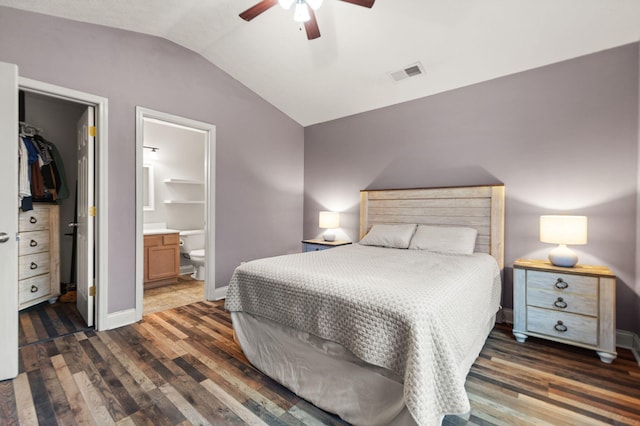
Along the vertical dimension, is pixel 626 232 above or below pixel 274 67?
below

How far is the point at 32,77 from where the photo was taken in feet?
7.59

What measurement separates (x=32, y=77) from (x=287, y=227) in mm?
3112

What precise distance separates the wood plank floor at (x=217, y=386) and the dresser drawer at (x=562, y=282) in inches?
20.0

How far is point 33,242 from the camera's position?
10.7 feet

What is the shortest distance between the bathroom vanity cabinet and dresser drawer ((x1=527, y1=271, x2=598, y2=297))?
4285mm

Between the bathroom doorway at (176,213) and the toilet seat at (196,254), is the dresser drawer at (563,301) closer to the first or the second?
the bathroom doorway at (176,213)

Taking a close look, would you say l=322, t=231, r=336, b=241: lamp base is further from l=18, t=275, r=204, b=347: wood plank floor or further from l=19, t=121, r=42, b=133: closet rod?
l=19, t=121, r=42, b=133: closet rod

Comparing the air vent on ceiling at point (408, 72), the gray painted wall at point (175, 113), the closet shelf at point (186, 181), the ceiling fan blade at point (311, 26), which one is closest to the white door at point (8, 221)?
the gray painted wall at point (175, 113)

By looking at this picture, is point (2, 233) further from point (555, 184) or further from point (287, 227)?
point (555, 184)

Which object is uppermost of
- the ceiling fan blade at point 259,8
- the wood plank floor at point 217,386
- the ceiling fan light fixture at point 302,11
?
the ceiling fan blade at point 259,8

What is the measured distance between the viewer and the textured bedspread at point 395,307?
1241 mm

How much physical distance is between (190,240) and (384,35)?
3.93 metres

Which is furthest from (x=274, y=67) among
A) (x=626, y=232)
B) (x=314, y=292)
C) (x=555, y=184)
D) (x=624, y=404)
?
(x=624, y=404)

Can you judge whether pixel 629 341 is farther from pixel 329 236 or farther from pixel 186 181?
pixel 186 181
